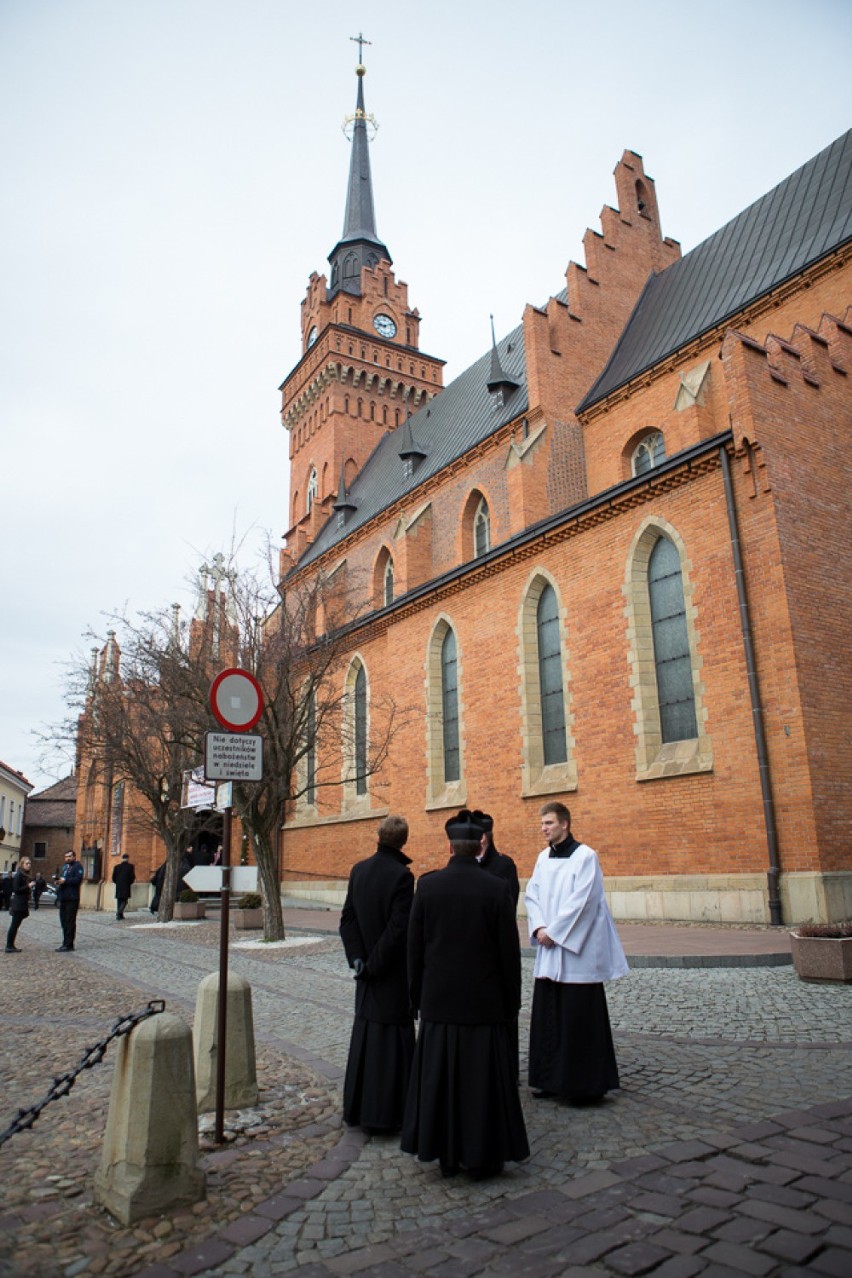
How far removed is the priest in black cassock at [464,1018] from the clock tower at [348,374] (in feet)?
103

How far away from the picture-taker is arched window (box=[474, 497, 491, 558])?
77.9ft

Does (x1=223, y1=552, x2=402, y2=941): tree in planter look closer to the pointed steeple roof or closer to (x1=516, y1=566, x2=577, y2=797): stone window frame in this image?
(x1=516, y1=566, x2=577, y2=797): stone window frame

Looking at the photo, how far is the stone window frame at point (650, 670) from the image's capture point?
558 inches

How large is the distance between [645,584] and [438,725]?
7.02 m

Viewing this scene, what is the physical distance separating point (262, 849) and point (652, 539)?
9123 millimetres

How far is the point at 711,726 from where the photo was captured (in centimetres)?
1386

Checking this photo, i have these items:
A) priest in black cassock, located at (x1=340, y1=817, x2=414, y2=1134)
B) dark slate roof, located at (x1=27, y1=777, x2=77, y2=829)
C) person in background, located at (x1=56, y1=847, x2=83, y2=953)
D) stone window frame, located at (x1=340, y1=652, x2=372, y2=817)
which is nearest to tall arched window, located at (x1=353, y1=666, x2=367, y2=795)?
stone window frame, located at (x1=340, y1=652, x2=372, y2=817)

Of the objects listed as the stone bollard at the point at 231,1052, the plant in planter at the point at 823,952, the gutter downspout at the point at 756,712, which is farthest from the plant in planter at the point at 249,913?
the stone bollard at the point at 231,1052

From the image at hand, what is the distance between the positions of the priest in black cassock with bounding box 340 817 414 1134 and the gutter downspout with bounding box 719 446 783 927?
937 cm

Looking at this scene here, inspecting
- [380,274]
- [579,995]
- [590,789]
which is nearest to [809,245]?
[590,789]

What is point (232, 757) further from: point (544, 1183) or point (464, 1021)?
point (544, 1183)

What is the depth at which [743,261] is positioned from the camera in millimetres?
20188

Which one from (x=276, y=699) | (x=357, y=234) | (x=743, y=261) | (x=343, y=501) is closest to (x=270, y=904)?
(x=276, y=699)

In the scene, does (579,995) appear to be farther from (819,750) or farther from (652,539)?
(652,539)
